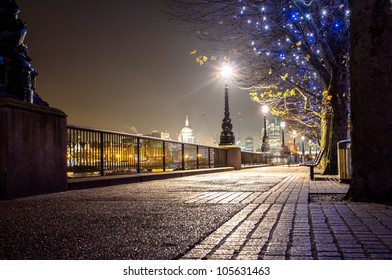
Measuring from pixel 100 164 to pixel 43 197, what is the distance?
13.1ft

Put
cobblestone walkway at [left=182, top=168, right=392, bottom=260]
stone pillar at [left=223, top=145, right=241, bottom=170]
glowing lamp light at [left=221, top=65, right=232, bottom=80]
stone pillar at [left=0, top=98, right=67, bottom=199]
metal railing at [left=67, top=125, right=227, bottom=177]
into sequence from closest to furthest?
cobblestone walkway at [left=182, top=168, right=392, bottom=260], stone pillar at [left=0, top=98, right=67, bottom=199], metal railing at [left=67, top=125, right=227, bottom=177], glowing lamp light at [left=221, top=65, right=232, bottom=80], stone pillar at [left=223, top=145, right=241, bottom=170]

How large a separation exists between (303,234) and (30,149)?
506 cm

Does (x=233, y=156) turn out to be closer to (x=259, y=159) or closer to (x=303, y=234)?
(x=259, y=159)

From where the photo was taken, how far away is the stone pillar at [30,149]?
21.4 ft

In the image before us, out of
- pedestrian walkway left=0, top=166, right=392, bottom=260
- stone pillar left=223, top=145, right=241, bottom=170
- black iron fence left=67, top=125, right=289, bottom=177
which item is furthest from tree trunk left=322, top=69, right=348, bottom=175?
stone pillar left=223, top=145, right=241, bottom=170

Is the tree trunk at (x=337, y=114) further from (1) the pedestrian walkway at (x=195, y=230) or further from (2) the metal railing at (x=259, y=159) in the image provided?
(2) the metal railing at (x=259, y=159)

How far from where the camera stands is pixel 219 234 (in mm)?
3766

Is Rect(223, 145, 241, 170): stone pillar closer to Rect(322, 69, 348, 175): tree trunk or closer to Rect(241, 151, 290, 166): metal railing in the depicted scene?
Rect(241, 151, 290, 166): metal railing

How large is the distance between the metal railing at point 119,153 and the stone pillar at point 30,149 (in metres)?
1.56

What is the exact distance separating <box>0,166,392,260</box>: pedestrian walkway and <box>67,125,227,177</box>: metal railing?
360 centimetres

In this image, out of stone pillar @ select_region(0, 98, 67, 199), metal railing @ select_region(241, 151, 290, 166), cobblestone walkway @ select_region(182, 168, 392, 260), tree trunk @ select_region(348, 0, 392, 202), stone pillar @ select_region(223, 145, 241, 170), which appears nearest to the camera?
cobblestone walkway @ select_region(182, 168, 392, 260)

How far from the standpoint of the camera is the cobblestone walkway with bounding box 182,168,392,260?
3.00 metres

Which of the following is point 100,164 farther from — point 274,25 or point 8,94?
point 274,25

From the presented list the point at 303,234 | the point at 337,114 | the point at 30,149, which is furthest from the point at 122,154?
the point at 303,234
